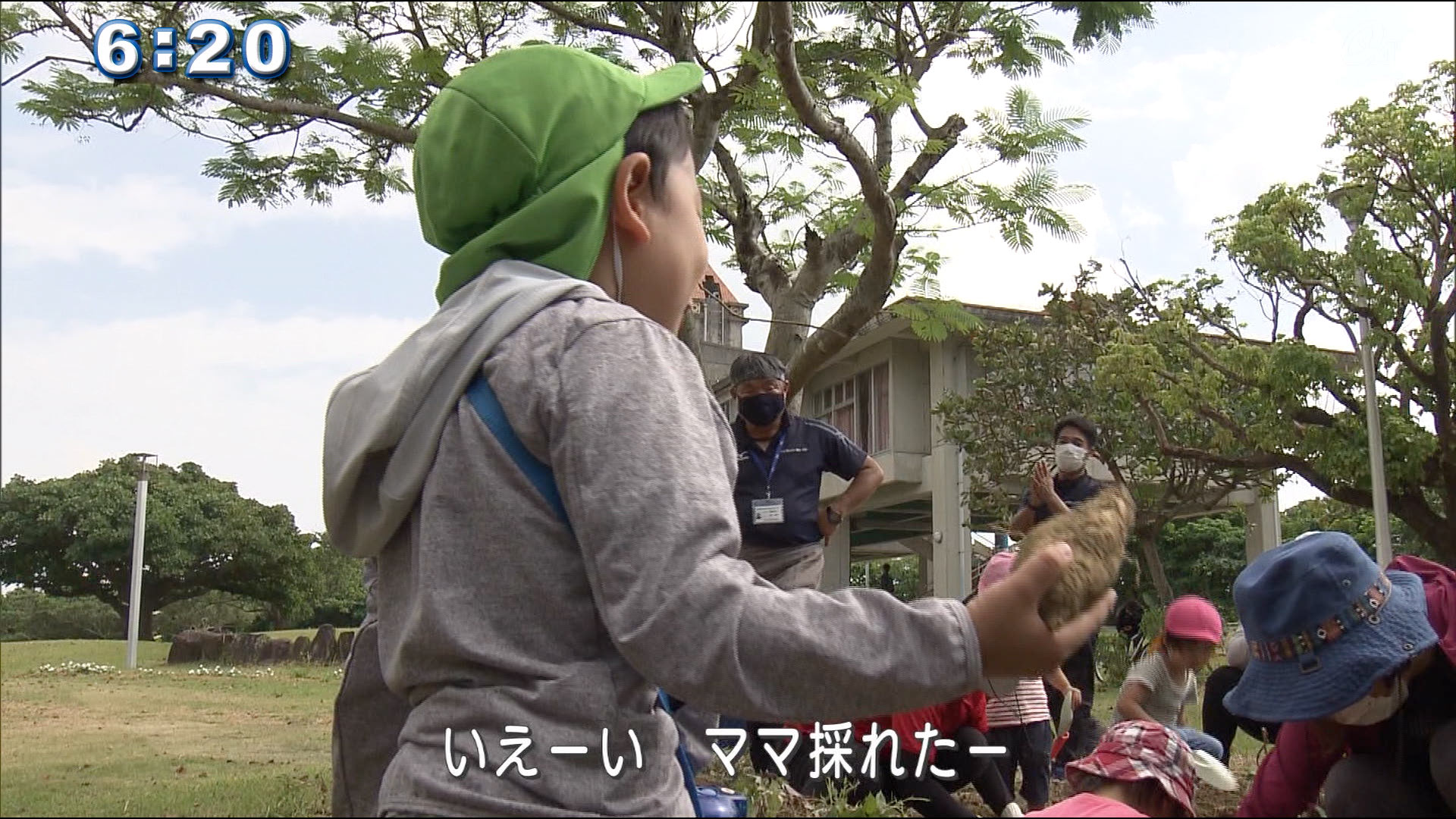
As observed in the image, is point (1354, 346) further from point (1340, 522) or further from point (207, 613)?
point (207, 613)

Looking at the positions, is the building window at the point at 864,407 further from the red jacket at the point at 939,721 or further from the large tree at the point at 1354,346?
the red jacket at the point at 939,721

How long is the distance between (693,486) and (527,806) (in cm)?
32

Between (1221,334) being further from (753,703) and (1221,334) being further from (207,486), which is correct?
(753,703)

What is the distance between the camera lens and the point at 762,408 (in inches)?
188

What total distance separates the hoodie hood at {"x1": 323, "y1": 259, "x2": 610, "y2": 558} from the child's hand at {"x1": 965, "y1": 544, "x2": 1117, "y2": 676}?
48 centimetres

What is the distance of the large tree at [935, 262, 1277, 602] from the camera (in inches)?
455

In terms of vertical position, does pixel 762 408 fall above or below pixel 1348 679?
above

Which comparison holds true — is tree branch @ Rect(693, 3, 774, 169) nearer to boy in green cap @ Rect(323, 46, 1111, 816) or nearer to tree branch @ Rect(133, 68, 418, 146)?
tree branch @ Rect(133, 68, 418, 146)

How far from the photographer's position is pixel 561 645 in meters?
1.06

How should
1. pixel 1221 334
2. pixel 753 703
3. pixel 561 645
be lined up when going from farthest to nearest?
pixel 1221 334 < pixel 561 645 < pixel 753 703

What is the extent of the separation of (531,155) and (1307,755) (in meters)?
1.57

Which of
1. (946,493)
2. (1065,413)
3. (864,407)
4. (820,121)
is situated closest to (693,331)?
(820,121)

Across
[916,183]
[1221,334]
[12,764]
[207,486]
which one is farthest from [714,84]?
[1221,334]

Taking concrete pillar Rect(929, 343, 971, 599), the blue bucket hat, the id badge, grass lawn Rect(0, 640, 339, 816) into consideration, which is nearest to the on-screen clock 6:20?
grass lawn Rect(0, 640, 339, 816)
